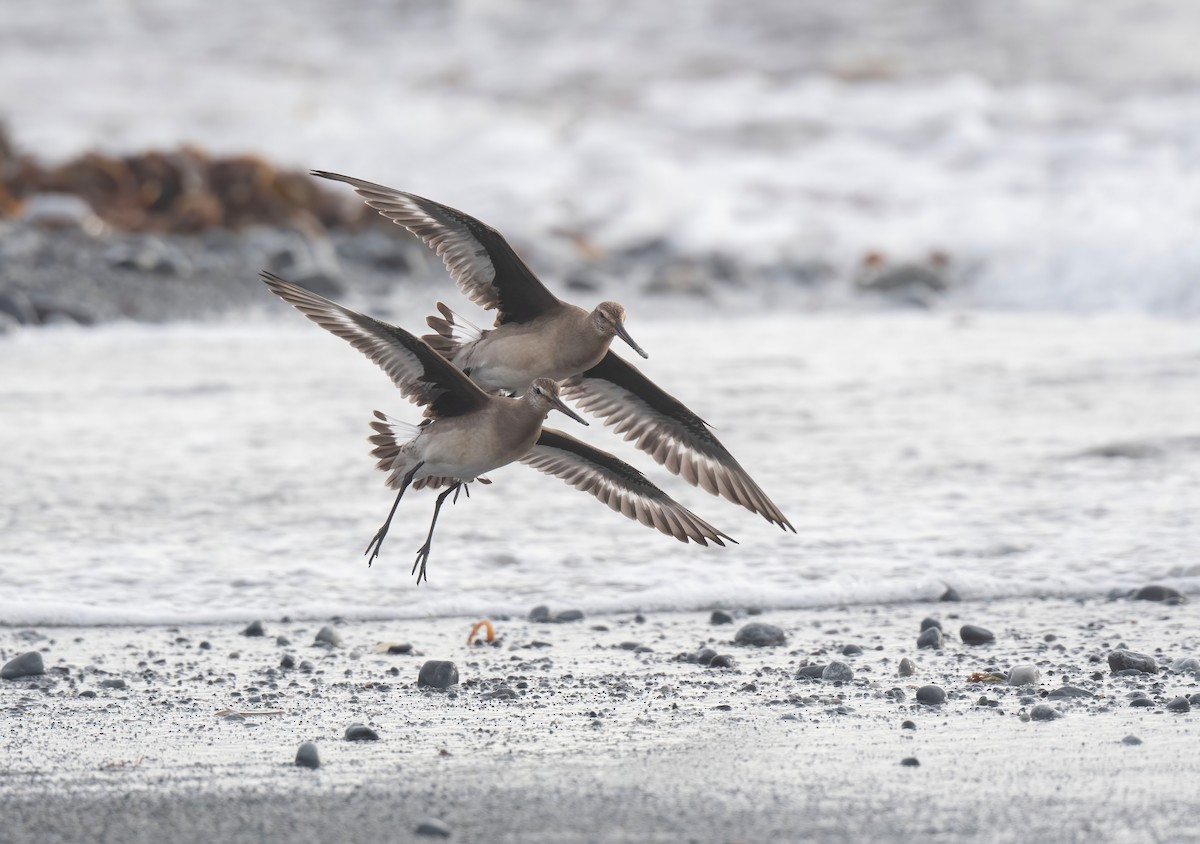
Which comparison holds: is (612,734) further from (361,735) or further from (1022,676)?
(1022,676)

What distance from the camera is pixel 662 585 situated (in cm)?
610

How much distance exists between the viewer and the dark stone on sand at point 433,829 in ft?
11.8

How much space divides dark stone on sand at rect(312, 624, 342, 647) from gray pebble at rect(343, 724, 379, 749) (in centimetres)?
101

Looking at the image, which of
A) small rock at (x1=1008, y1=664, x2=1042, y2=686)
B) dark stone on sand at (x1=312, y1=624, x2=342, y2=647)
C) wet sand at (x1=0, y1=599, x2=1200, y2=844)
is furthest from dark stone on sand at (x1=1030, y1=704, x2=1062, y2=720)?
dark stone on sand at (x1=312, y1=624, x2=342, y2=647)

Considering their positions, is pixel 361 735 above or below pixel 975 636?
below

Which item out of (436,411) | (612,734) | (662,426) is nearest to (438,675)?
(612,734)

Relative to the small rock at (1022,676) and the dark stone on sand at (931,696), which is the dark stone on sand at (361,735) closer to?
the dark stone on sand at (931,696)

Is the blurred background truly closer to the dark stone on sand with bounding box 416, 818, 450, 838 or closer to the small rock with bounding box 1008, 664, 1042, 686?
the small rock with bounding box 1008, 664, 1042, 686

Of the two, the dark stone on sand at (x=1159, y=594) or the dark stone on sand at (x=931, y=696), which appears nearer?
the dark stone on sand at (x=931, y=696)

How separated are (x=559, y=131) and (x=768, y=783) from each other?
58.7 ft

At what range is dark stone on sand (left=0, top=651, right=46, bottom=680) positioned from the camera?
195 inches

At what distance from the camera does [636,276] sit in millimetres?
15453

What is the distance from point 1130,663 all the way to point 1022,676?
1.12ft

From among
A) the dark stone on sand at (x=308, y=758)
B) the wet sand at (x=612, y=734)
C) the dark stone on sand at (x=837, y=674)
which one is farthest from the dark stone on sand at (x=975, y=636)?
the dark stone on sand at (x=308, y=758)
